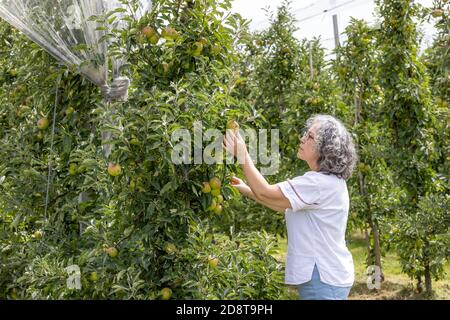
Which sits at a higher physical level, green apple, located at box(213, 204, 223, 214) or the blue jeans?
green apple, located at box(213, 204, 223, 214)


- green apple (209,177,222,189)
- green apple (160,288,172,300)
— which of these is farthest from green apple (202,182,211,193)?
green apple (160,288,172,300)

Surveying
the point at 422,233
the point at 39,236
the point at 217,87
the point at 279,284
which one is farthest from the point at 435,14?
the point at 39,236

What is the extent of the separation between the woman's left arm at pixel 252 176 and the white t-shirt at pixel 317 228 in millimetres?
32

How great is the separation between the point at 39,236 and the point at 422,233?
2569 millimetres

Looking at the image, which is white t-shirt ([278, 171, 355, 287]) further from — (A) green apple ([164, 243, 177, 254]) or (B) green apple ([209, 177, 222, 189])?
(A) green apple ([164, 243, 177, 254])

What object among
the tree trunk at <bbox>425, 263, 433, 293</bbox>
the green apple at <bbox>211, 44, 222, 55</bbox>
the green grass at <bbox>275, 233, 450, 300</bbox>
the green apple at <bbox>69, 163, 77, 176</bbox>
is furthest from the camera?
the green grass at <bbox>275, 233, 450, 300</bbox>

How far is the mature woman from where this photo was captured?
6.92 feet

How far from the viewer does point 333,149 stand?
2150 mm

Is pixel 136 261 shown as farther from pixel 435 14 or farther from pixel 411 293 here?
pixel 411 293

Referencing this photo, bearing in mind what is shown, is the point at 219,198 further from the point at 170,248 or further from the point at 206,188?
the point at 170,248

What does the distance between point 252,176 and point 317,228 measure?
30 centimetres

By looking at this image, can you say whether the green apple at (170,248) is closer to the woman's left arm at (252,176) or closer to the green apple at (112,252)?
the green apple at (112,252)

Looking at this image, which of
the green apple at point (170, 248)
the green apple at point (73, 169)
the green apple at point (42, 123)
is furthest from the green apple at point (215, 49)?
the green apple at point (42, 123)
